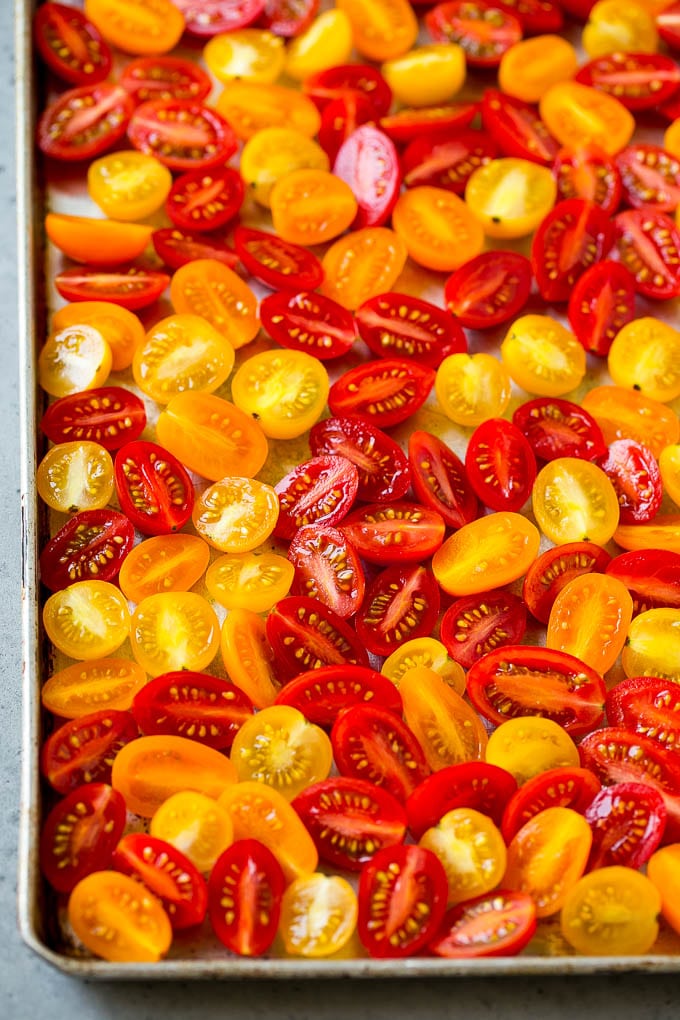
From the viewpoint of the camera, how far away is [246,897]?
1.38m

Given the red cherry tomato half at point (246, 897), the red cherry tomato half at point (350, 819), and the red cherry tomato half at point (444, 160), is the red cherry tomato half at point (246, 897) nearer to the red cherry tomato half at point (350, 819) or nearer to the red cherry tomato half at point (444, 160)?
the red cherry tomato half at point (350, 819)

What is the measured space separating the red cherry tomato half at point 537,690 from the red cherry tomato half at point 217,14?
1410 millimetres

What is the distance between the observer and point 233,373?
74.8 inches

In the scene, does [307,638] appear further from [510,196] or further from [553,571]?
[510,196]

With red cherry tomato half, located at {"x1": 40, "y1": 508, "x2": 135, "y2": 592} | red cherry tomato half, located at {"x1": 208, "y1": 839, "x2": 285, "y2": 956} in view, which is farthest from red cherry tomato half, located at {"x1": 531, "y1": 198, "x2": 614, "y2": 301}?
red cherry tomato half, located at {"x1": 208, "y1": 839, "x2": 285, "y2": 956}

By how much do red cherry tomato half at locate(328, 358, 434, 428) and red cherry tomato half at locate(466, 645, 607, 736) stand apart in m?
0.46

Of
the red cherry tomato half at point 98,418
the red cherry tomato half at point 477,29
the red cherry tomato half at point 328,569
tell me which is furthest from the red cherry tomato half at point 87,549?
the red cherry tomato half at point 477,29

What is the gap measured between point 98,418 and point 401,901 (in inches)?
34.3

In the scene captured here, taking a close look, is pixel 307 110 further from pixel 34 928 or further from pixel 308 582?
pixel 34 928

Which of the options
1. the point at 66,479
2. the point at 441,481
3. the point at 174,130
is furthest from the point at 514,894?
the point at 174,130

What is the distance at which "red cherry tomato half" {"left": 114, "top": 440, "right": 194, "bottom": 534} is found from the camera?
66.2 inches

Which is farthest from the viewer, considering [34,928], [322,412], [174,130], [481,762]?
[174,130]

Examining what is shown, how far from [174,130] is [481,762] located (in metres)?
1.29

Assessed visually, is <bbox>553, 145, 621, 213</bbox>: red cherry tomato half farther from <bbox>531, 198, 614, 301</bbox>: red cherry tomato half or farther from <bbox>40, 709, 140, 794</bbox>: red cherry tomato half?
<bbox>40, 709, 140, 794</bbox>: red cherry tomato half
